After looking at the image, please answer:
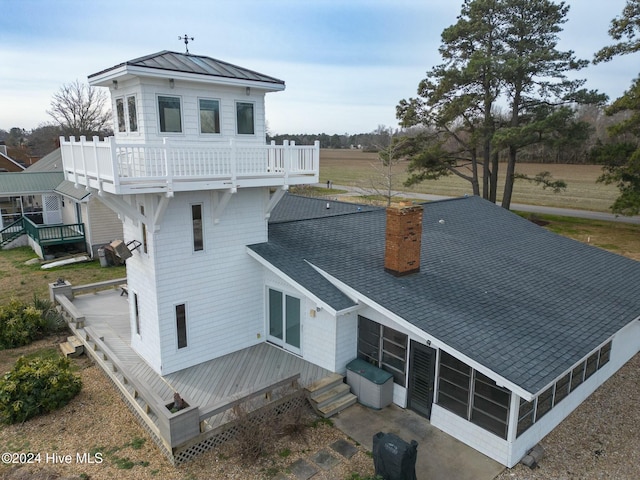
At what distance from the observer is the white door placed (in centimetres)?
2595

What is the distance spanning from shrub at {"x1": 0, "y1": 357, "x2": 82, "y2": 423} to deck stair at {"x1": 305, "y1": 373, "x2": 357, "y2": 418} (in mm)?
5447

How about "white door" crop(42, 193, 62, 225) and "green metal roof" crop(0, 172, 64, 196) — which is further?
"white door" crop(42, 193, 62, 225)

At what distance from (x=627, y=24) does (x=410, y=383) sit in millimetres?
25836

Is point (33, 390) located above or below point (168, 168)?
below

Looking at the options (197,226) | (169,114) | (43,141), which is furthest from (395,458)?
(43,141)

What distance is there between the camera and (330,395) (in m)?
9.41

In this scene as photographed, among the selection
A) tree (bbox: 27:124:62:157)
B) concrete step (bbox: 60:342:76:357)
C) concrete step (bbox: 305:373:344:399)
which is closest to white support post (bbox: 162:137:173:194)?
concrete step (bbox: 305:373:344:399)

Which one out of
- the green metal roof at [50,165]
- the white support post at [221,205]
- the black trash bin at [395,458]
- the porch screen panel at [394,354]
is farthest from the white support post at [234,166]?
the green metal roof at [50,165]

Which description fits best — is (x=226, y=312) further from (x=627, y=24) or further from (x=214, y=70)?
(x=627, y=24)

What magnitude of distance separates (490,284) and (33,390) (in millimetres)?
11049

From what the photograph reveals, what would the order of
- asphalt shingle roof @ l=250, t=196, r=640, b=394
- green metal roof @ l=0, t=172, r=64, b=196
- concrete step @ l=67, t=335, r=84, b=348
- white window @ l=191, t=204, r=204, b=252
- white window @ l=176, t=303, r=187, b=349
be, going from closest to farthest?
asphalt shingle roof @ l=250, t=196, r=640, b=394 → white window @ l=191, t=204, r=204, b=252 → white window @ l=176, t=303, r=187, b=349 → concrete step @ l=67, t=335, r=84, b=348 → green metal roof @ l=0, t=172, r=64, b=196

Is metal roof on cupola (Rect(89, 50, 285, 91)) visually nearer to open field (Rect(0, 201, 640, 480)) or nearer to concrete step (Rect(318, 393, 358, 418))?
open field (Rect(0, 201, 640, 480))

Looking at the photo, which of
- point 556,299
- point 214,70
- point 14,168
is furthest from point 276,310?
point 14,168

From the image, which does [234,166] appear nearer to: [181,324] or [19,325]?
[181,324]
